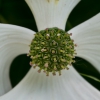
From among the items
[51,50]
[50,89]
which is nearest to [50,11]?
[51,50]

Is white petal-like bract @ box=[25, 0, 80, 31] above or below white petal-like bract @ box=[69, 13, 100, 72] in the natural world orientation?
above

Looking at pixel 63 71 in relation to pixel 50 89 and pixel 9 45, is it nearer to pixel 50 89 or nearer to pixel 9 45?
pixel 50 89

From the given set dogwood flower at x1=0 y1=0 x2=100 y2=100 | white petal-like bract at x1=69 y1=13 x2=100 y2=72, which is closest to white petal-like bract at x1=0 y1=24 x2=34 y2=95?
dogwood flower at x1=0 y1=0 x2=100 y2=100

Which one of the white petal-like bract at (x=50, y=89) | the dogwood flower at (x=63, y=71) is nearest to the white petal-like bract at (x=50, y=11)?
the dogwood flower at (x=63, y=71)

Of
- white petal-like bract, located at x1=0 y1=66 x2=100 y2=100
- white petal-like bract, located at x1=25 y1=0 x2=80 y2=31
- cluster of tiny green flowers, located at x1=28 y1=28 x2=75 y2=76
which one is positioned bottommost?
white petal-like bract, located at x1=0 y1=66 x2=100 y2=100

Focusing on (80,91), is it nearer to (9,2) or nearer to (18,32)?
→ (18,32)

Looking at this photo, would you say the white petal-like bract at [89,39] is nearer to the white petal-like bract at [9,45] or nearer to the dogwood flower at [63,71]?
the dogwood flower at [63,71]

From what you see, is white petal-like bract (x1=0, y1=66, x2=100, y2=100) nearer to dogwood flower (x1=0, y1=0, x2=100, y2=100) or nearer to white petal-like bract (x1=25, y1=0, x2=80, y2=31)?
dogwood flower (x1=0, y1=0, x2=100, y2=100)

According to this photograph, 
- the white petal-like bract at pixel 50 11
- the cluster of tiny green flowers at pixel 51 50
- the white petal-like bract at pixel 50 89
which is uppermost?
the white petal-like bract at pixel 50 11

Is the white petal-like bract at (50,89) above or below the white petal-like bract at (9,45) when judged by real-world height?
below
